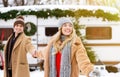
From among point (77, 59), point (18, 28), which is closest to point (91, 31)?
point (18, 28)

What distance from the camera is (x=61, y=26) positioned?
5.42 m

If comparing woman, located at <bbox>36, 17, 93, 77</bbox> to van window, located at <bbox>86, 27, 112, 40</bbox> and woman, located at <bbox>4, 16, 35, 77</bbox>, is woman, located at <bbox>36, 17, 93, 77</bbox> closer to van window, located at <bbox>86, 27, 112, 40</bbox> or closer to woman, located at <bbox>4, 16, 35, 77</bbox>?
woman, located at <bbox>4, 16, 35, 77</bbox>

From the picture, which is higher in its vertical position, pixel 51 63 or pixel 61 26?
pixel 61 26

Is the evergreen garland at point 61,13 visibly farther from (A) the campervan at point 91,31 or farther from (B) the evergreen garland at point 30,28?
(B) the evergreen garland at point 30,28

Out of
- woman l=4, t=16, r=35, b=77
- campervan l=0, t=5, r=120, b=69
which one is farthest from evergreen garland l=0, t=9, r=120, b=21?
woman l=4, t=16, r=35, b=77

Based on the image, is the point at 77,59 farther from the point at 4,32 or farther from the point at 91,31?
the point at 4,32

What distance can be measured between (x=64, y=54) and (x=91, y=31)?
26.4ft

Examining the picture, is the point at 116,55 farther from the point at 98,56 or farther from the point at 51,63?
the point at 51,63

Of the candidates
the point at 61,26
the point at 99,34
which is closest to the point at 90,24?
the point at 99,34

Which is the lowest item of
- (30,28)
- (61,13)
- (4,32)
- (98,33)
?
(98,33)

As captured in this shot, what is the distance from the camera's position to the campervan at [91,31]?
512 inches

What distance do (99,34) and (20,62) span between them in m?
7.14

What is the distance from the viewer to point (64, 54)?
5.32 m

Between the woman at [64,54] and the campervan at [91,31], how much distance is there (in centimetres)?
758
